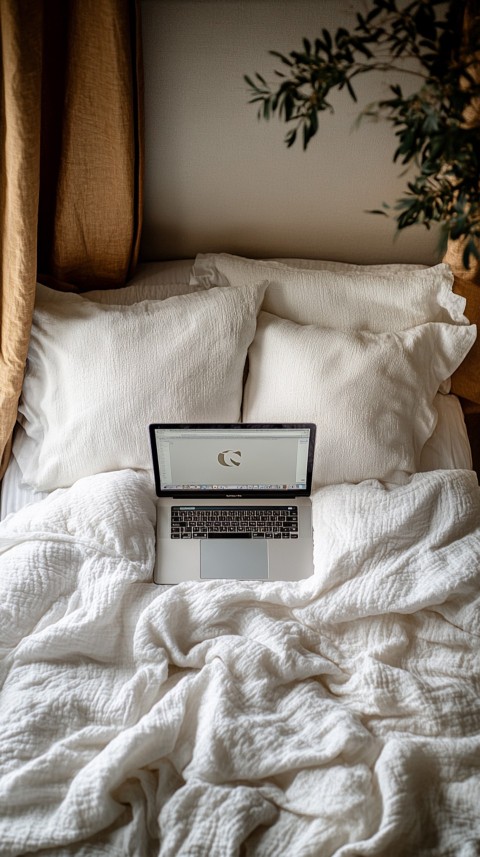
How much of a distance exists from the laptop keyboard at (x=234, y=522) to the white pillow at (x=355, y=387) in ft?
0.41

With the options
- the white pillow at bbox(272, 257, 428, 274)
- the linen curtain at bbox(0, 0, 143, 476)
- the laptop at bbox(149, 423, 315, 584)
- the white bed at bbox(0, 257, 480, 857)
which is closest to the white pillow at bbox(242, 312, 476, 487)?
the white bed at bbox(0, 257, 480, 857)

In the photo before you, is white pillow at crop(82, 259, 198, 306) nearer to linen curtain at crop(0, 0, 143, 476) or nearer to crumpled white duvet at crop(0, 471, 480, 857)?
linen curtain at crop(0, 0, 143, 476)

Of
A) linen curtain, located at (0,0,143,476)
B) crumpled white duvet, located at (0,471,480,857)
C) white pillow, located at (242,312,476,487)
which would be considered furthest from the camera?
white pillow, located at (242,312,476,487)

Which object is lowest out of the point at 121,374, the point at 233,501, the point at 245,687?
the point at 245,687

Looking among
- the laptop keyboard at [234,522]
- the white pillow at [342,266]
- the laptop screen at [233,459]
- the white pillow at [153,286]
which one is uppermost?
the white pillow at [342,266]

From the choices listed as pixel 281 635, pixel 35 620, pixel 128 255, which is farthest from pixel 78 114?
pixel 281 635

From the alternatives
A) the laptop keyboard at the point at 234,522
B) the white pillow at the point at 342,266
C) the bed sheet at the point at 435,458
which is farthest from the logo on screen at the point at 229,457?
the white pillow at the point at 342,266

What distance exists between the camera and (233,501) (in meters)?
1.60

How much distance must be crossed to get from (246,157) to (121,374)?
62 centimetres

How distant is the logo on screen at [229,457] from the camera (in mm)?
1523

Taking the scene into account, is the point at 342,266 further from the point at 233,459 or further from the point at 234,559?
the point at 234,559

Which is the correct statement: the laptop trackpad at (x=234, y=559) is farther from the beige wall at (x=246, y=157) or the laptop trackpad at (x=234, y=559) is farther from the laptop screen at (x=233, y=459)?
the beige wall at (x=246, y=157)

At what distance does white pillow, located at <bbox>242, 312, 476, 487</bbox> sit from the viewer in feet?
5.34

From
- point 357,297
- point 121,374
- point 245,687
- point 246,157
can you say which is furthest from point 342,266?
point 245,687
